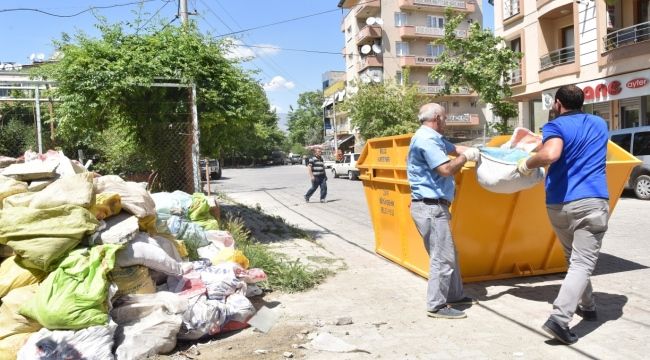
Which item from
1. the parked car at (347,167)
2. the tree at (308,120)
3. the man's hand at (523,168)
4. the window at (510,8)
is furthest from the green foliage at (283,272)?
the tree at (308,120)

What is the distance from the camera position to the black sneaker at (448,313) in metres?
4.67

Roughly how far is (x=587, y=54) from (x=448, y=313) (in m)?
18.9

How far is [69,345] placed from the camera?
148 inches

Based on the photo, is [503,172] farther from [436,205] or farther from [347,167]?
[347,167]

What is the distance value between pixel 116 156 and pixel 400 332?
800 centimetres

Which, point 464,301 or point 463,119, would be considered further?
point 463,119

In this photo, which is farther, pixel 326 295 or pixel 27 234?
pixel 326 295

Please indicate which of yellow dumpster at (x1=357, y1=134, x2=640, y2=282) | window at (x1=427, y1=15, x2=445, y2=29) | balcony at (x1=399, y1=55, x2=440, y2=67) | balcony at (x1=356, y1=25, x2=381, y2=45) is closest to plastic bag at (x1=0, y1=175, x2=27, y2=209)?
yellow dumpster at (x1=357, y1=134, x2=640, y2=282)

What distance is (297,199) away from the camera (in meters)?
18.0

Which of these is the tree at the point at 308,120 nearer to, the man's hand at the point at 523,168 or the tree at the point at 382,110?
the tree at the point at 382,110

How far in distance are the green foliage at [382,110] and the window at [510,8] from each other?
11.1 meters

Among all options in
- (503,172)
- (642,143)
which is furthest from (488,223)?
(642,143)

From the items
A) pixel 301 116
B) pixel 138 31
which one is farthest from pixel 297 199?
pixel 301 116

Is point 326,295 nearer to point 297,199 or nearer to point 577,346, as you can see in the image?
point 577,346
